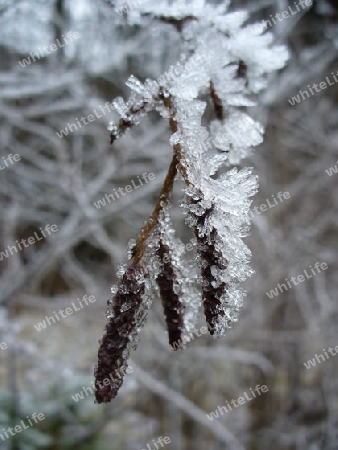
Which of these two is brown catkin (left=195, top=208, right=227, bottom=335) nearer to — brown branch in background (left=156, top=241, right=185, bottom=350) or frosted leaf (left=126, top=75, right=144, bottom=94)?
brown branch in background (left=156, top=241, right=185, bottom=350)

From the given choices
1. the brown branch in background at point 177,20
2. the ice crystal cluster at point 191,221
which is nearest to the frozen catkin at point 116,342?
the ice crystal cluster at point 191,221

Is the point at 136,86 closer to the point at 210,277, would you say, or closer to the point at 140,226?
the point at 210,277

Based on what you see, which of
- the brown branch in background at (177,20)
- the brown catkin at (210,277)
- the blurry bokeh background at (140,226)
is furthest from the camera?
the blurry bokeh background at (140,226)

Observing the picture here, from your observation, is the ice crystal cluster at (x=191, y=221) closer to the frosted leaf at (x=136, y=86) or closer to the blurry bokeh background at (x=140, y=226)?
the frosted leaf at (x=136, y=86)

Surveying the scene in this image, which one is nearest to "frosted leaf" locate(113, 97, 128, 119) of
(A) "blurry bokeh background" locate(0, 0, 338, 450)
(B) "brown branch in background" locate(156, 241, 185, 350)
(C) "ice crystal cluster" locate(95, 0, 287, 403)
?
(C) "ice crystal cluster" locate(95, 0, 287, 403)

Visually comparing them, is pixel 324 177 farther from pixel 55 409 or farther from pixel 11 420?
pixel 11 420

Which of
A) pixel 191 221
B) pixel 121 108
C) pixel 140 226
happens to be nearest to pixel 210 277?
pixel 191 221
